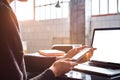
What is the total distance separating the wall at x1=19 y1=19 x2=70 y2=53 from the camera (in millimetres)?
4348

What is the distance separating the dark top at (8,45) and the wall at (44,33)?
129 inches

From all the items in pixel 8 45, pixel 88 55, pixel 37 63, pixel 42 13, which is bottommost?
pixel 37 63

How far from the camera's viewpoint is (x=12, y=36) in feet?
2.87

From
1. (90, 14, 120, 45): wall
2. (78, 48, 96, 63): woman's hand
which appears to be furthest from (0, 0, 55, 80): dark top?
(90, 14, 120, 45): wall

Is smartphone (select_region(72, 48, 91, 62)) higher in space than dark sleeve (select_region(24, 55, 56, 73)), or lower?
higher

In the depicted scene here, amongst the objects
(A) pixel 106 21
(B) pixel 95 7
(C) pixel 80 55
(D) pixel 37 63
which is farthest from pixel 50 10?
(C) pixel 80 55

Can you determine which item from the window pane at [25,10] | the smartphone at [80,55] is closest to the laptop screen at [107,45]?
the smartphone at [80,55]

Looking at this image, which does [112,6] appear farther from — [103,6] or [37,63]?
[37,63]

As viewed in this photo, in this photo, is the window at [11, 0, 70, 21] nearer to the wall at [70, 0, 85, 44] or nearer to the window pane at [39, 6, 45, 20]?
the window pane at [39, 6, 45, 20]

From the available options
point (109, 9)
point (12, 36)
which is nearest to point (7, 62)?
point (12, 36)

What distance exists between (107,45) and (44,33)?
3.49m

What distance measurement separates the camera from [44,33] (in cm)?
477

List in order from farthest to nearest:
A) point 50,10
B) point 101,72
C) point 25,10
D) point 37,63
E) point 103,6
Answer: point 25,10 → point 50,10 → point 103,6 → point 37,63 → point 101,72

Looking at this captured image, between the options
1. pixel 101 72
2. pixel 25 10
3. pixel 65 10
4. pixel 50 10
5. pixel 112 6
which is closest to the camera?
pixel 101 72
